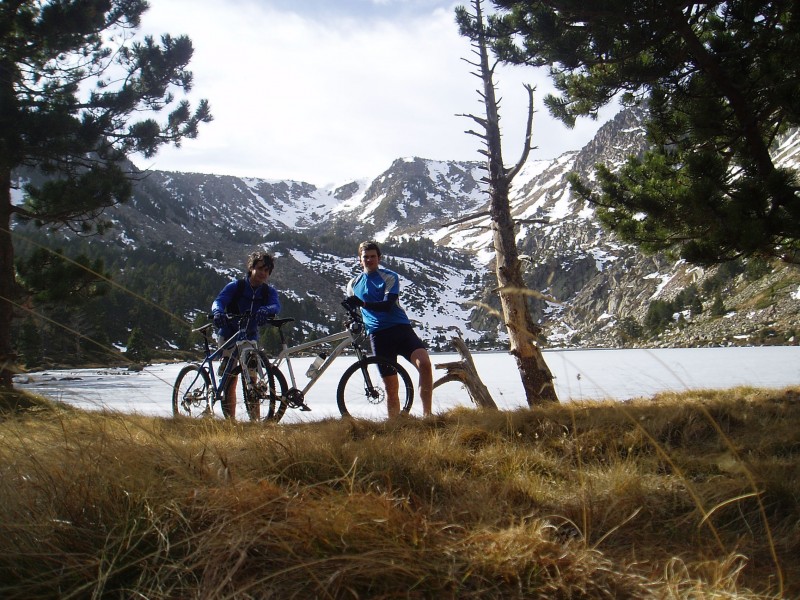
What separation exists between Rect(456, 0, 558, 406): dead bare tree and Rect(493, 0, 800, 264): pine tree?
1.92 metres

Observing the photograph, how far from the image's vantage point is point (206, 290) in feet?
408

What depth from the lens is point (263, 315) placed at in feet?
20.6

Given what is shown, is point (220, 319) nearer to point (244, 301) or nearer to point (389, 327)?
point (244, 301)

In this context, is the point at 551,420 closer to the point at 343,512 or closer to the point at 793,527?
the point at 793,527

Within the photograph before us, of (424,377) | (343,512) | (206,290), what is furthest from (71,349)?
(206,290)

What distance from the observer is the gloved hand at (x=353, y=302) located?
632 centimetres

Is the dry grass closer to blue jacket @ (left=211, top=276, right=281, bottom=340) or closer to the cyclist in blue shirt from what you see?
the cyclist in blue shirt

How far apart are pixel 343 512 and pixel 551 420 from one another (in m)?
3.06

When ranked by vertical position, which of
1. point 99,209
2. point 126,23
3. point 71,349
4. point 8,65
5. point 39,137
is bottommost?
point 71,349

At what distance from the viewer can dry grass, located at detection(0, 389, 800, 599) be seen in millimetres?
1677

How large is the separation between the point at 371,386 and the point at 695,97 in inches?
199

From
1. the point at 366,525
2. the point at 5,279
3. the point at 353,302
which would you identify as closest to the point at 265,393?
the point at 353,302

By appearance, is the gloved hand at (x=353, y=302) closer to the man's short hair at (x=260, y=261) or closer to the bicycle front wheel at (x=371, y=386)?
the bicycle front wheel at (x=371, y=386)

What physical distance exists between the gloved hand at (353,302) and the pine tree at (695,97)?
3.57m
